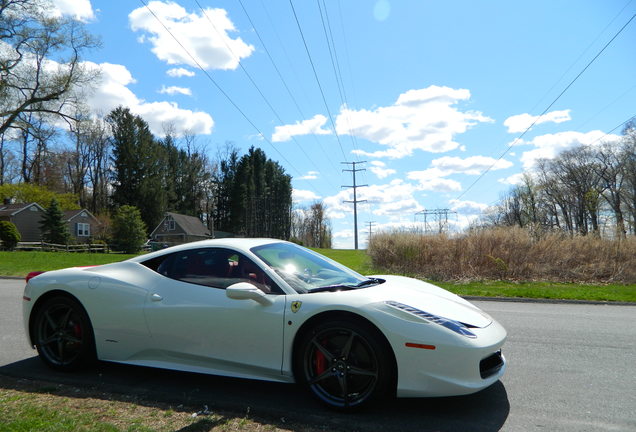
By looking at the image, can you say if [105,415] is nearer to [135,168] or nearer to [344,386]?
[344,386]

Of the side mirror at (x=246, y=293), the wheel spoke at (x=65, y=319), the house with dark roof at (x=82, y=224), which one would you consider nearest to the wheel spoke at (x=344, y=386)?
the side mirror at (x=246, y=293)

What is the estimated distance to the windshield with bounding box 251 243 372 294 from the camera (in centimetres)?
383

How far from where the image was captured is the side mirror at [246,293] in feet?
11.4

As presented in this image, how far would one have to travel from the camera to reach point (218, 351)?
3.70m

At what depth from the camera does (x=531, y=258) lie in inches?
623

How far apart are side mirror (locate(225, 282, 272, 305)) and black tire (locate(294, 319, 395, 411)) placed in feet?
1.54

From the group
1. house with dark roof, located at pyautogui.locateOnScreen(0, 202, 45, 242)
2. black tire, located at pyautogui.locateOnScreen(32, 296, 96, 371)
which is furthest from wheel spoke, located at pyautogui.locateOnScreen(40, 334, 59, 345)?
house with dark roof, located at pyautogui.locateOnScreen(0, 202, 45, 242)

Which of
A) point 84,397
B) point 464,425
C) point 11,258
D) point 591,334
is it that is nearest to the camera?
point 464,425

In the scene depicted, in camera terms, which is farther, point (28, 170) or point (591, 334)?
point (28, 170)

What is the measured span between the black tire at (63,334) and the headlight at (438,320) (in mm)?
3024

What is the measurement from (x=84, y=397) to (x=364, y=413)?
7.70ft

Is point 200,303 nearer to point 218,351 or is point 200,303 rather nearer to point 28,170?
point 218,351

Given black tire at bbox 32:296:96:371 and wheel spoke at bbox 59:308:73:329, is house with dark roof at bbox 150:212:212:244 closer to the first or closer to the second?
black tire at bbox 32:296:96:371

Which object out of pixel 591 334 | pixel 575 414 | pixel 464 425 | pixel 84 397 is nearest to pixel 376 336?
pixel 464 425
